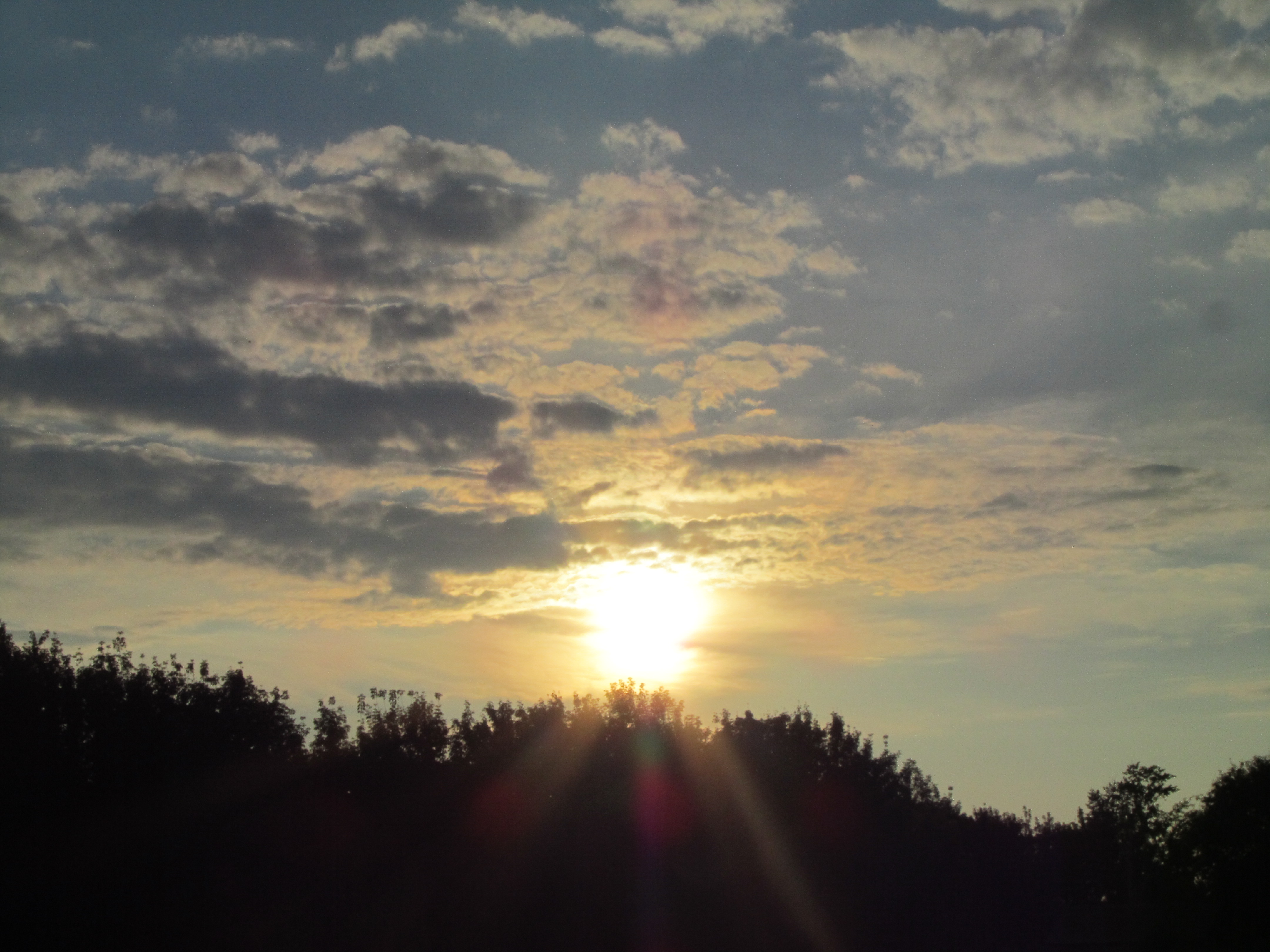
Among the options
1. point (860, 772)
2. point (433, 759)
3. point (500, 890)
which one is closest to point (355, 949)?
point (500, 890)

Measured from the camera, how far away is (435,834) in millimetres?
37594

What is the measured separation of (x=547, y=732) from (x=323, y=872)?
18.2 metres

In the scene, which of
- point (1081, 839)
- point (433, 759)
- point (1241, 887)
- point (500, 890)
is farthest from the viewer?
point (1081, 839)

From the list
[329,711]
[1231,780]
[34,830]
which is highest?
[329,711]

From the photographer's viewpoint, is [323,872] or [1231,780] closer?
[323,872]

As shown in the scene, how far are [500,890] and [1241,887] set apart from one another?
62759mm

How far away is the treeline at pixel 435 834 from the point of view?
2945 cm

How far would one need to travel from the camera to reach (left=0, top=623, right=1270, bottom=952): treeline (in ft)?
96.6

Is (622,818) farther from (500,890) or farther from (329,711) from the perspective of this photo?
(329,711)

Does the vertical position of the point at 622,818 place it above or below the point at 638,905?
above

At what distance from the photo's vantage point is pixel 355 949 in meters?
29.2

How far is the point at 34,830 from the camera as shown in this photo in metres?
31.1

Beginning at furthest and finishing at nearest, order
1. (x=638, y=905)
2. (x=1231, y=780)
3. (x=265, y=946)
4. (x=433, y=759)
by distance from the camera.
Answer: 1. (x=1231, y=780)
2. (x=433, y=759)
3. (x=638, y=905)
4. (x=265, y=946)

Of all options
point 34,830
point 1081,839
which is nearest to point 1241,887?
point 1081,839
